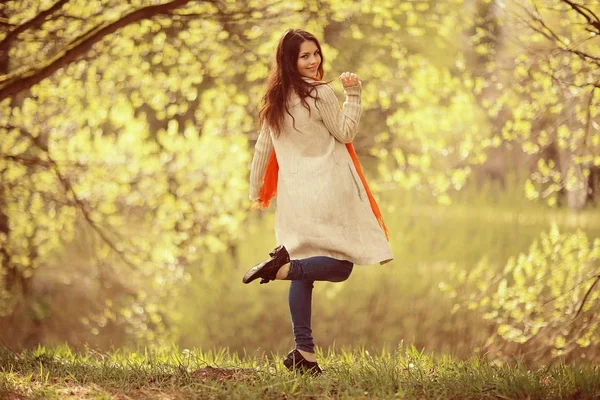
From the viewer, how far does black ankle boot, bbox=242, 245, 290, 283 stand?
3.26m

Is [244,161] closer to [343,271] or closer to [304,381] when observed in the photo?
[343,271]

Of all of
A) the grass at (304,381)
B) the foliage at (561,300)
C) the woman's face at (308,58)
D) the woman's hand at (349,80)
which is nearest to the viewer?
the grass at (304,381)

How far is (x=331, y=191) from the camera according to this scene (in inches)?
135

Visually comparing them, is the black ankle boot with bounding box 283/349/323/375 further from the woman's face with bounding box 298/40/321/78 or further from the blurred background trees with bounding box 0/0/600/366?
the blurred background trees with bounding box 0/0/600/366

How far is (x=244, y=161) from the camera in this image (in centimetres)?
876

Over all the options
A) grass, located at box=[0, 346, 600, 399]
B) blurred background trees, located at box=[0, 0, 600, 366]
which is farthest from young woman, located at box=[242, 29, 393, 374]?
blurred background trees, located at box=[0, 0, 600, 366]

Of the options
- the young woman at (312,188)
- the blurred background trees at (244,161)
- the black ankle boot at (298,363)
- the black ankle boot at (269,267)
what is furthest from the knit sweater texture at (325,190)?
the blurred background trees at (244,161)

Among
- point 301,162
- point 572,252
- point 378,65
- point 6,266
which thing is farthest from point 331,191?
point 6,266

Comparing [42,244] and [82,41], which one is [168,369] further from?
[42,244]

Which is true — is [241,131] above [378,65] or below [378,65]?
below

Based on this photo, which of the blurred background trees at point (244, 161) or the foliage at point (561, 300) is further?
the blurred background trees at point (244, 161)

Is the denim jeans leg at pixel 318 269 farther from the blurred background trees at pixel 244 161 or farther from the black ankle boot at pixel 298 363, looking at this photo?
the blurred background trees at pixel 244 161

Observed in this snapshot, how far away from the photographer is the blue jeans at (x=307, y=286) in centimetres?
340

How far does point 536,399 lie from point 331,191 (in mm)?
1224
